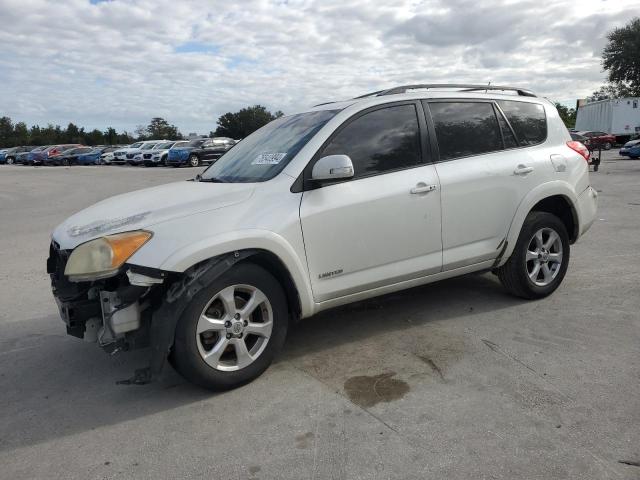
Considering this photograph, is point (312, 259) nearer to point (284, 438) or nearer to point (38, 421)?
point (284, 438)

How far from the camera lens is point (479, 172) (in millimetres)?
4535

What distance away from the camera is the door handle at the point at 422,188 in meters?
4.17

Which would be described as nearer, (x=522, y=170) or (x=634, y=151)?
(x=522, y=170)

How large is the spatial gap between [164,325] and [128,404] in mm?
A: 643

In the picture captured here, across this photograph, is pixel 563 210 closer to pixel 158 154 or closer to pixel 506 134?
pixel 506 134

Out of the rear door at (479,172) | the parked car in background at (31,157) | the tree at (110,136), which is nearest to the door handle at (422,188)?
the rear door at (479,172)

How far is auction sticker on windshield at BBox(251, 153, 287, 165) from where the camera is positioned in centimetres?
401

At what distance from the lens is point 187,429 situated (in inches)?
124

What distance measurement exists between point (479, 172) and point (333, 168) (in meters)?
1.48

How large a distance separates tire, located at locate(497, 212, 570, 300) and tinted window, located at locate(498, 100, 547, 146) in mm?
675

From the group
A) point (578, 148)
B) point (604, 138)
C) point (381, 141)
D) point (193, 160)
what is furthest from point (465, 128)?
point (604, 138)

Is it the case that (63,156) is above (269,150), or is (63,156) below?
above

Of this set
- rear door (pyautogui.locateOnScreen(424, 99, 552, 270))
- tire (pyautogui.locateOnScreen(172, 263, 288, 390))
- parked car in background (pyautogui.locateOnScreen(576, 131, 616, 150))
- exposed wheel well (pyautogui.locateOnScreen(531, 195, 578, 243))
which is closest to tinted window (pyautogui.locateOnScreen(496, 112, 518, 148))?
rear door (pyautogui.locateOnScreen(424, 99, 552, 270))


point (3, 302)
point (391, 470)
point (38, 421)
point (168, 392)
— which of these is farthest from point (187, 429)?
point (3, 302)
